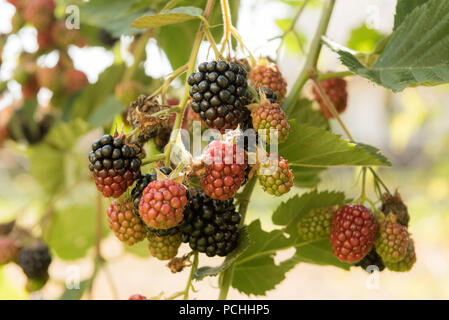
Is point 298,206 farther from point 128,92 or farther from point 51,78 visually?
point 51,78

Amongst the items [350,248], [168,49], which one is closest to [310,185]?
[350,248]

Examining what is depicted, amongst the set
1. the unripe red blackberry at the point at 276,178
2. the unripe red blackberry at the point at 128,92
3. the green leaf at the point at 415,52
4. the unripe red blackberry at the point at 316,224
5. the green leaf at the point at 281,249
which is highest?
the green leaf at the point at 415,52

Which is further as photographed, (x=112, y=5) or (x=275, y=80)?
(x=112, y=5)

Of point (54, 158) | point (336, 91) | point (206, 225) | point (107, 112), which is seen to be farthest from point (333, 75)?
point (54, 158)

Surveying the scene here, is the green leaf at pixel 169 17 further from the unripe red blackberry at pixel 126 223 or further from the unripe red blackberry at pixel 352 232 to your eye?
the unripe red blackberry at pixel 352 232

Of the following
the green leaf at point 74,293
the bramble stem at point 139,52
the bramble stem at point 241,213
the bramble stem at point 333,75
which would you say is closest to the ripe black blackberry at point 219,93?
the bramble stem at point 241,213
